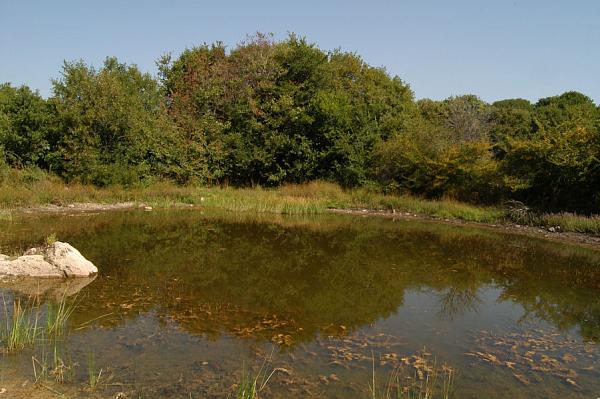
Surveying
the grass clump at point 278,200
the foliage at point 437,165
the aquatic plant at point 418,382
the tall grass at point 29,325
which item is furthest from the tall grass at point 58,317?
the foliage at point 437,165

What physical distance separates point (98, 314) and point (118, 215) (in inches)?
501

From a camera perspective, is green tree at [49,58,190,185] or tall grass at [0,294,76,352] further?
green tree at [49,58,190,185]

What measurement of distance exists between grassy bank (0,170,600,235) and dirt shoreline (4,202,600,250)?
35 cm

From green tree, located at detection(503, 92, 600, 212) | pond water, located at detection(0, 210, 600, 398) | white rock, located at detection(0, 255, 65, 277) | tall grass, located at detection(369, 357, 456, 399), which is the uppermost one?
green tree, located at detection(503, 92, 600, 212)

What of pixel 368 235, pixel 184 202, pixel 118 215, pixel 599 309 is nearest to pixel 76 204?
pixel 118 215

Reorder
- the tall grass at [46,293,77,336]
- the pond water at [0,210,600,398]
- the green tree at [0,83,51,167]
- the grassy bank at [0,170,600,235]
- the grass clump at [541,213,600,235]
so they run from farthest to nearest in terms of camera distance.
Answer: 1. the green tree at [0,83,51,167]
2. the grassy bank at [0,170,600,235]
3. the grass clump at [541,213,600,235]
4. the tall grass at [46,293,77,336]
5. the pond water at [0,210,600,398]

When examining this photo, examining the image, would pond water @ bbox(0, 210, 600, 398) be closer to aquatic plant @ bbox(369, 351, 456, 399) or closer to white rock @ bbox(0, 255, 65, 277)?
aquatic plant @ bbox(369, 351, 456, 399)

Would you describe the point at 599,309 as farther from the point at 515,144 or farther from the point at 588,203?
the point at 515,144

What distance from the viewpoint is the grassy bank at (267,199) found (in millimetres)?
19922

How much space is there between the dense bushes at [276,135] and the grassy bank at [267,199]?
132 centimetres

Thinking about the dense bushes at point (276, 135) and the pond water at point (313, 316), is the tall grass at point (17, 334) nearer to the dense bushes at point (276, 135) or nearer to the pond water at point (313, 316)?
the pond water at point (313, 316)

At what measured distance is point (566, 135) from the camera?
20.9 m

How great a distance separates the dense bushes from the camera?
22312 millimetres

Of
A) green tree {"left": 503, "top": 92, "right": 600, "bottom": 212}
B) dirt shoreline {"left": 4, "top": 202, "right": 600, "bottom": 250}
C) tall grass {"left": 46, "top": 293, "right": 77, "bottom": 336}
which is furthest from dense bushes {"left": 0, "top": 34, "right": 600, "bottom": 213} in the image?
tall grass {"left": 46, "top": 293, "right": 77, "bottom": 336}
